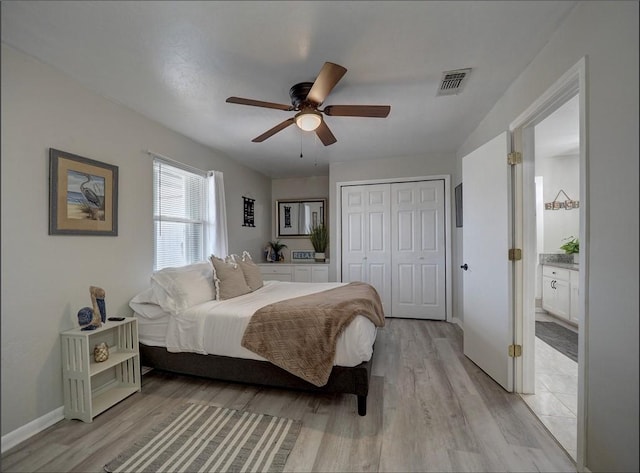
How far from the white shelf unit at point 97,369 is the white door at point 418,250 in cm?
338

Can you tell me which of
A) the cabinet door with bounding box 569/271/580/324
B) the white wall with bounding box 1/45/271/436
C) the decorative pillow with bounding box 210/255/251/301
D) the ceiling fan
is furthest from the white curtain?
the cabinet door with bounding box 569/271/580/324

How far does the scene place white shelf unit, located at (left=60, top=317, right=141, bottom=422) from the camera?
1.82 metres

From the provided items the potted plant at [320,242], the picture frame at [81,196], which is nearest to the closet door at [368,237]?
the potted plant at [320,242]

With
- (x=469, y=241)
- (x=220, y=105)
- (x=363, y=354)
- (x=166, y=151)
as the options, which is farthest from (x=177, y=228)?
(x=469, y=241)

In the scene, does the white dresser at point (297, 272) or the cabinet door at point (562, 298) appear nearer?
the cabinet door at point (562, 298)

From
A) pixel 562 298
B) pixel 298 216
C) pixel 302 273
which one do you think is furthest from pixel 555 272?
pixel 298 216

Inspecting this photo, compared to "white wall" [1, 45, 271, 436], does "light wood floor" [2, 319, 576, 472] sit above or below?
below

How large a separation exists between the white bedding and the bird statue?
1.19 ft

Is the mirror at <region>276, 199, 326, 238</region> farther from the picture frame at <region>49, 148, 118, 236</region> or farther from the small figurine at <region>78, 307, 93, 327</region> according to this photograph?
the small figurine at <region>78, 307, 93, 327</region>

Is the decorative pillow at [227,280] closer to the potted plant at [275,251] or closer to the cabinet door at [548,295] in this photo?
the potted plant at [275,251]

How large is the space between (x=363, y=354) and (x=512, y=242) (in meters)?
1.51

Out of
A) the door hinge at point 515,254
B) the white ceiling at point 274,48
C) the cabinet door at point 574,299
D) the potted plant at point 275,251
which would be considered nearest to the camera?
the white ceiling at point 274,48

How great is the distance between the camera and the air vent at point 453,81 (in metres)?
1.99

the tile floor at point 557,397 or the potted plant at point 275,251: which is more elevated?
the potted plant at point 275,251
